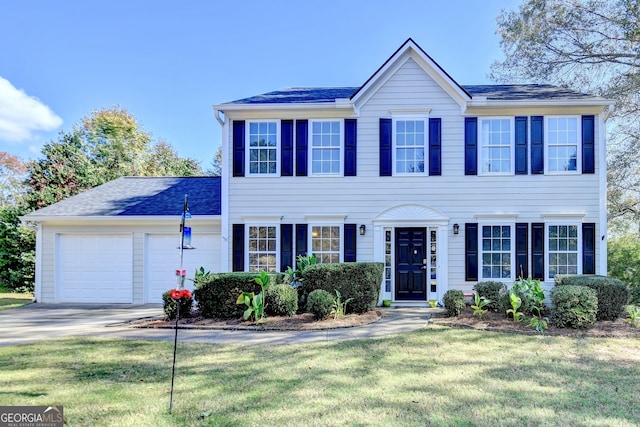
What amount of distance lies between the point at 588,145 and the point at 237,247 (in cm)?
1002

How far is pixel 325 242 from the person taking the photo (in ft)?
35.3

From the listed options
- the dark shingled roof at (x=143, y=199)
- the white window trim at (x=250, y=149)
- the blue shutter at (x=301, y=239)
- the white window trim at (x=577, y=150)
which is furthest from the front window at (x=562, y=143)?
the dark shingled roof at (x=143, y=199)

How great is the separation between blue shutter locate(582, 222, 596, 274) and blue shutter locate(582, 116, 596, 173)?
1.53 metres

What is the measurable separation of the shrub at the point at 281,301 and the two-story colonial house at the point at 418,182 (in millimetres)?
2191

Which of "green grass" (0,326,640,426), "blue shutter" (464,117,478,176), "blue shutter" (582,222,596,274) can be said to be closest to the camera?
"green grass" (0,326,640,426)

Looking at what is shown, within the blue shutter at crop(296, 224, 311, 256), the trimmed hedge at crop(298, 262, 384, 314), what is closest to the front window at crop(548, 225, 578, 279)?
the trimmed hedge at crop(298, 262, 384, 314)

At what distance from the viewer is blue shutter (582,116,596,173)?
10.2m

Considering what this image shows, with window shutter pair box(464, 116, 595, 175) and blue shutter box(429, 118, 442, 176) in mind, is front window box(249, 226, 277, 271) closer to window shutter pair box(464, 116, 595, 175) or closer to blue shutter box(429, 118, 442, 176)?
blue shutter box(429, 118, 442, 176)

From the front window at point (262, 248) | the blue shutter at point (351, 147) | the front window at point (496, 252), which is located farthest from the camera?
the front window at point (262, 248)

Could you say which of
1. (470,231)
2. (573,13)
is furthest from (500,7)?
(470,231)

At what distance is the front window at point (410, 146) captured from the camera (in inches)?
419

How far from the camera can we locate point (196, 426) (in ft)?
11.6

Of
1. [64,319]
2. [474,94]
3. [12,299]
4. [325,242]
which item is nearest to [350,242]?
[325,242]

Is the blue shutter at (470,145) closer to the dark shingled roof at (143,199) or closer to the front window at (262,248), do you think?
the front window at (262,248)
